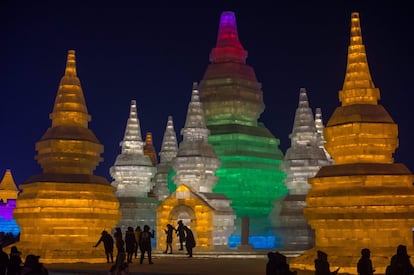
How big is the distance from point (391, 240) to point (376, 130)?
4.24 metres

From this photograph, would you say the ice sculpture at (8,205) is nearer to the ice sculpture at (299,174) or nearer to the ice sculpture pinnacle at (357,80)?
the ice sculpture at (299,174)

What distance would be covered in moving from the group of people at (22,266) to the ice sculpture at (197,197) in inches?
945

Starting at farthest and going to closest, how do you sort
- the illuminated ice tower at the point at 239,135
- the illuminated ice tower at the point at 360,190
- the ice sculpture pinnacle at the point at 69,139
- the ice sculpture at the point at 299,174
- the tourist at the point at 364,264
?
the illuminated ice tower at the point at 239,135
the ice sculpture at the point at 299,174
the ice sculpture pinnacle at the point at 69,139
the illuminated ice tower at the point at 360,190
the tourist at the point at 364,264

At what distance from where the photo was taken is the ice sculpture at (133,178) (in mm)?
47938

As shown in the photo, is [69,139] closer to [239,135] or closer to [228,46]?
[239,135]

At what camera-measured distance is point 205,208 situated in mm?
40875

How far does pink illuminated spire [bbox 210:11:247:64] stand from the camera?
5128cm

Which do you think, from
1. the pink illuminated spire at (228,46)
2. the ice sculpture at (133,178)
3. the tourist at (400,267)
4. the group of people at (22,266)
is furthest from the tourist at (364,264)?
the pink illuminated spire at (228,46)

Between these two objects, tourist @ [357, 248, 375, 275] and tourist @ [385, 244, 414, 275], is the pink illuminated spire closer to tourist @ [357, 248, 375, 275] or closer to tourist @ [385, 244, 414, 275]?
tourist @ [357, 248, 375, 275]

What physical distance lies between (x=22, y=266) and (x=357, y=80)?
51.4ft

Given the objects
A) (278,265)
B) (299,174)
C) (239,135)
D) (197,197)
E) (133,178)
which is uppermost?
(239,135)

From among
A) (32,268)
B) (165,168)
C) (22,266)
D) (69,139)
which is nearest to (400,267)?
(32,268)

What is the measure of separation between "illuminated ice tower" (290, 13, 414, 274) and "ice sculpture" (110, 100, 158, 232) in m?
24.1

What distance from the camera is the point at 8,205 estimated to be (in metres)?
64.6
